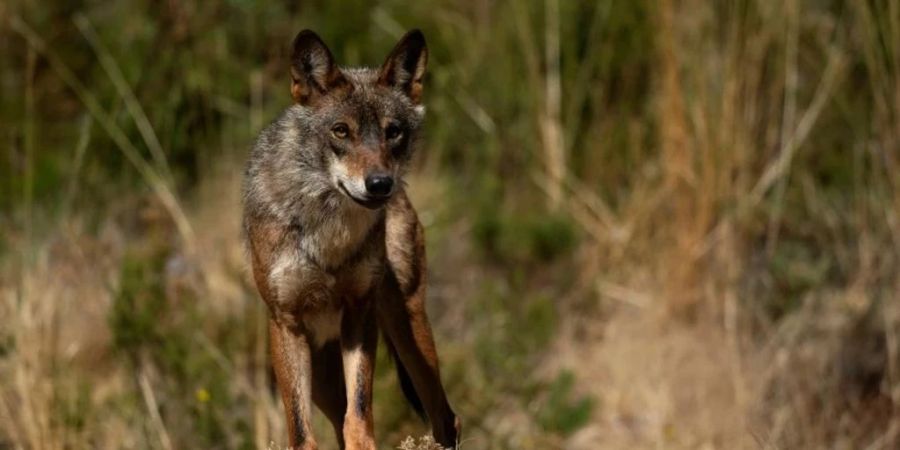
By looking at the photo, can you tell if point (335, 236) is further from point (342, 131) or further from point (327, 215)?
point (342, 131)

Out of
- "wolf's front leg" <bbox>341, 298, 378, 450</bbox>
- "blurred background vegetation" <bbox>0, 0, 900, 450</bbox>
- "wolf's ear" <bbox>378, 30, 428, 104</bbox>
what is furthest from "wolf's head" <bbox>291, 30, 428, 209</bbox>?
"blurred background vegetation" <bbox>0, 0, 900, 450</bbox>

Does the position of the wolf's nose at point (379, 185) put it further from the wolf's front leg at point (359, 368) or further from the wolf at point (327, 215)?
the wolf's front leg at point (359, 368)

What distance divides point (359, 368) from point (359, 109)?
1.02 m

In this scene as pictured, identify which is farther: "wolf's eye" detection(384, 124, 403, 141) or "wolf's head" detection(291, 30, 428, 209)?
"wolf's eye" detection(384, 124, 403, 141)

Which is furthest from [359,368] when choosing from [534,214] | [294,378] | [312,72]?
[534,214]

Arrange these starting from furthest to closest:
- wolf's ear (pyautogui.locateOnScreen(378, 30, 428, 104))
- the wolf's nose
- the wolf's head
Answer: wolf's ear (pyautogui.locateOnScreen(378, 30, 428, 104)), the wolf's head, the wolf's nose

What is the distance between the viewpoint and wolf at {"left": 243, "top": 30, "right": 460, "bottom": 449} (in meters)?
6.39

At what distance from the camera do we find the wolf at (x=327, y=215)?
6.39 meters

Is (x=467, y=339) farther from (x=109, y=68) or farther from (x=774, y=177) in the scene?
(x=109, y=68)

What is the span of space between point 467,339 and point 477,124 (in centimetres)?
219

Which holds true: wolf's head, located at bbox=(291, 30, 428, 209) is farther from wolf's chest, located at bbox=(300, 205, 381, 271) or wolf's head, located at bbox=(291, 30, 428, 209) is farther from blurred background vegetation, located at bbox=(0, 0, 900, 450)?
blurred background vegetation, located at bbox=(0, 0, 900, 450)

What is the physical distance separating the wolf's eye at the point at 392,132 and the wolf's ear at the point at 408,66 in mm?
231

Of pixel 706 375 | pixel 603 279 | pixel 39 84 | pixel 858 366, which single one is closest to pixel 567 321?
pixel 603 279

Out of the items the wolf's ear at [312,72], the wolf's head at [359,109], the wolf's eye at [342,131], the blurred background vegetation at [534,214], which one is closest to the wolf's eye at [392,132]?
the wolf's head at [359,109]
